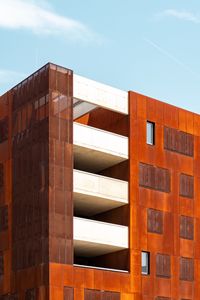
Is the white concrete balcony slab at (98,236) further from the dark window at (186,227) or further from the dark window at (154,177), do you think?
the dark window at (186,227)

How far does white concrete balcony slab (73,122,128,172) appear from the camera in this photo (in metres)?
53.3

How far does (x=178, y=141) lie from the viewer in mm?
58625

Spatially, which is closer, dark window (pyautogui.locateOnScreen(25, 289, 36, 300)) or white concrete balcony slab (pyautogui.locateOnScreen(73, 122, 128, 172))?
dark window (pyautogui.locateOnScreen(25, 289, 36, 300))

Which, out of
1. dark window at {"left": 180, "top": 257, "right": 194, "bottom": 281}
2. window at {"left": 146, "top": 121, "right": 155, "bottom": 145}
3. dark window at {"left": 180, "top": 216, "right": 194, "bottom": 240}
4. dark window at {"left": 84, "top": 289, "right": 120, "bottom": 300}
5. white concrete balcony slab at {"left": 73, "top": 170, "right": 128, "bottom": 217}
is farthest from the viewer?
dark window at {"left": 180, "top": 216, "right": 194, "bottom": 240}

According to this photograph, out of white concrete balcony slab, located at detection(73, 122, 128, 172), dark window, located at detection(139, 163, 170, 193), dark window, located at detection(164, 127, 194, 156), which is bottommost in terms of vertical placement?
dark window, located at detection(139, 163, 170, 193)

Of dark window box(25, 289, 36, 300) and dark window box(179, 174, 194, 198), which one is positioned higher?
dark window box(179, 174, 194, 198)

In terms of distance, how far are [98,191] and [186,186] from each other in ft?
26.9

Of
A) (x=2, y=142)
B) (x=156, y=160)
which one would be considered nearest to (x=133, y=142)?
(x=156, y=160)

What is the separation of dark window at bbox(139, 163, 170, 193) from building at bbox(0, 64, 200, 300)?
0.08 meters

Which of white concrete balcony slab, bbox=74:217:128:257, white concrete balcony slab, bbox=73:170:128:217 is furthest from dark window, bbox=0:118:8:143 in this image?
white concrete balcony slab, bbox=74:217:128:257

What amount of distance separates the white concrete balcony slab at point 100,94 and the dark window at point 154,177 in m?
4.32

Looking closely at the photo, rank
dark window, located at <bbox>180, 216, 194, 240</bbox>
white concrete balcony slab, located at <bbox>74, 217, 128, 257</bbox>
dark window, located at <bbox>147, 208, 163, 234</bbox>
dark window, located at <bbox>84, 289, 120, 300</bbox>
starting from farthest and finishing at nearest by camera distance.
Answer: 1. dark window, located at <bbox>180, 216, 194, 240</bbox>
2. dark window, located at <bbox>147, 208, 163, 234</bbox>
3. white concrete balcony slab, located at <bbox>74, 217, 128, 257</bbox>
4. dark window, located at <bbox>84, 289, 120, 300</bbox>

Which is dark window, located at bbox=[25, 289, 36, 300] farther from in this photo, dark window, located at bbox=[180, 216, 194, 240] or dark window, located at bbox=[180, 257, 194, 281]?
dark window, located at bbox=[180, 216, 194, 240]

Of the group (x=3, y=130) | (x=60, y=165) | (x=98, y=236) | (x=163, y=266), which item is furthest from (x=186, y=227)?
(x=3, y=130)
